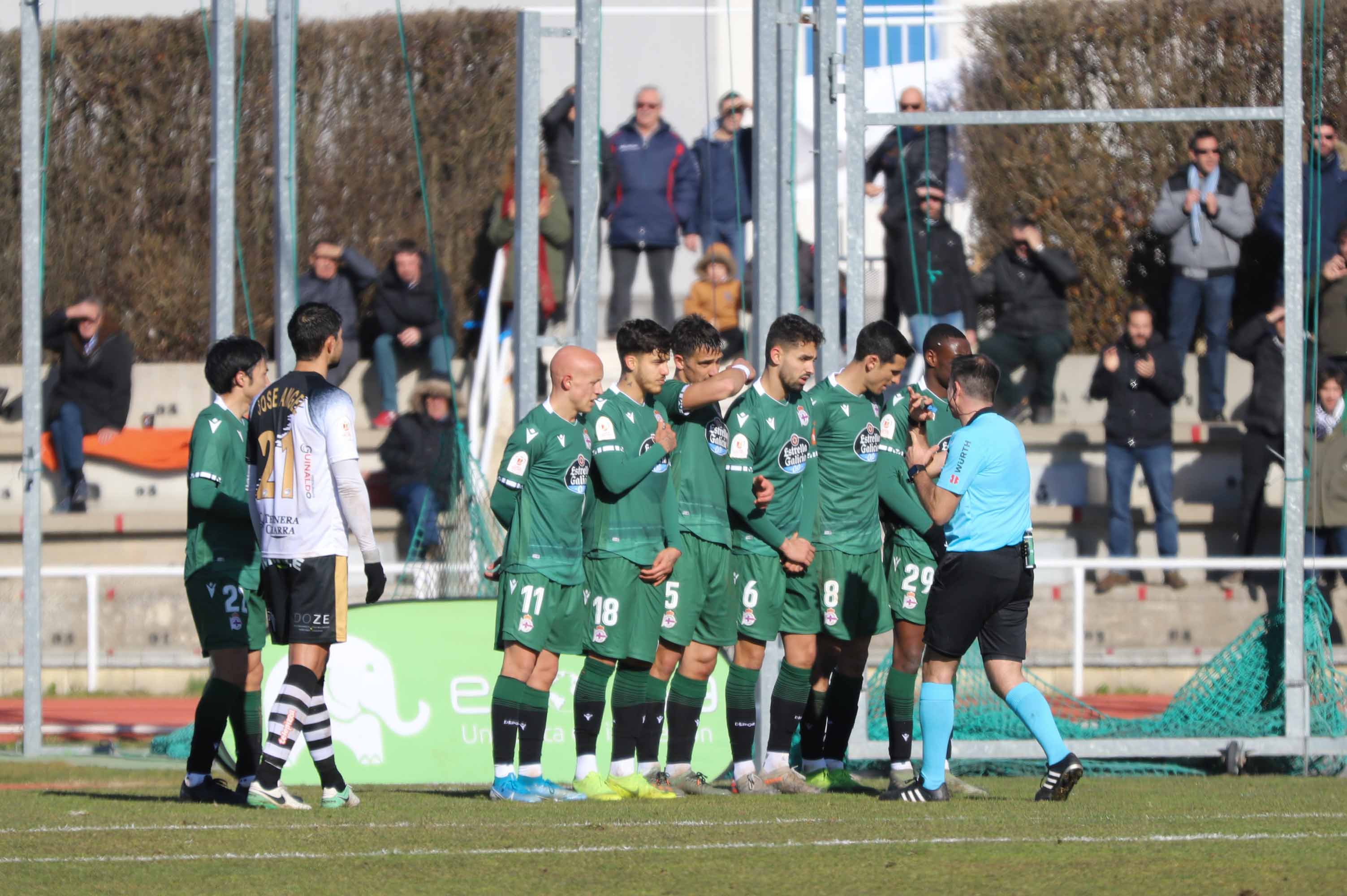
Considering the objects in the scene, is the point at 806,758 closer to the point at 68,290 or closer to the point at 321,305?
the point at 321,305

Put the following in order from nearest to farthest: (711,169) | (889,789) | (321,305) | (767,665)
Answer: (321,305) → (889,789) → (767,665) → (711,169)

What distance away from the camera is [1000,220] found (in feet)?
59.7

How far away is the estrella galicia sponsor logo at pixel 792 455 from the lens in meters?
8.59

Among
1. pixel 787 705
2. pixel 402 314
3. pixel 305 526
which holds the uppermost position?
pixel 402 314

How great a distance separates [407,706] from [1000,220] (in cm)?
1037

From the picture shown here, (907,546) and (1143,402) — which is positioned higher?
(1143,402)

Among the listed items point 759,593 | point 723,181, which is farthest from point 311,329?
point 723,181

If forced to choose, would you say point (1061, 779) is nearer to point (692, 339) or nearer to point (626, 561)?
point (626, 561)

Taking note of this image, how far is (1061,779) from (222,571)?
3606 mm

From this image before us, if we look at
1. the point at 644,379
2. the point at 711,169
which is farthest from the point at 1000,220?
the point at 644,379

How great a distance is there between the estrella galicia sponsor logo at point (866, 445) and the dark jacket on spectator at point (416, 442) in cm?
576

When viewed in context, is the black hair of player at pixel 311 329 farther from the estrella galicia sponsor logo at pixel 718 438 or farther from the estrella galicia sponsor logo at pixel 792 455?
the estrella galicia sponsor logo at pixel 792 455

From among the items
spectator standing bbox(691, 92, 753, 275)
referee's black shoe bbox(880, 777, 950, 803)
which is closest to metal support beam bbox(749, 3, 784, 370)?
referee's black shoe bbox(880, 777, 950, 803)

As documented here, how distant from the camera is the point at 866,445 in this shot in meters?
8.84
